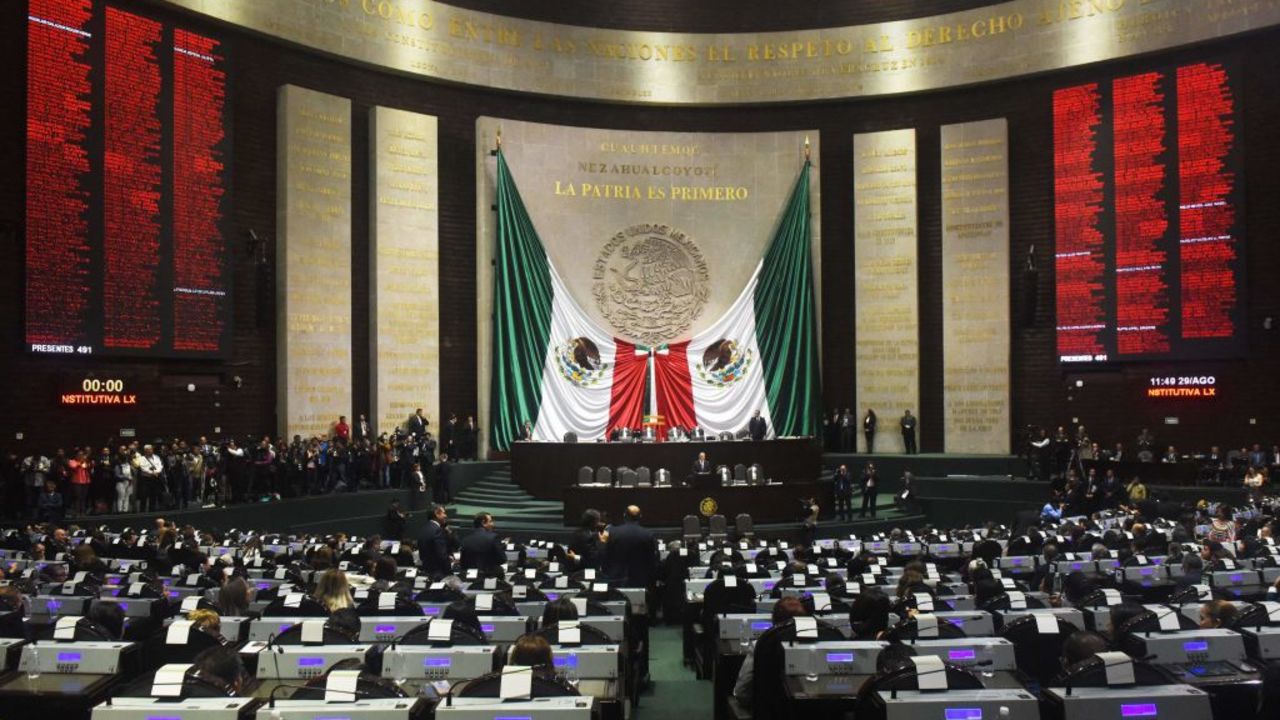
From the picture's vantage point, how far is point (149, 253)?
68.6 feet

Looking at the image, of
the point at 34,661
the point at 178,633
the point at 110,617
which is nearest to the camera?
the point at 34,661

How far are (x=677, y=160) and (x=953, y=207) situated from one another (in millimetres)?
7373

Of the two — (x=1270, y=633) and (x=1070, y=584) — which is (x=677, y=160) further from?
(x=1270, y=633)

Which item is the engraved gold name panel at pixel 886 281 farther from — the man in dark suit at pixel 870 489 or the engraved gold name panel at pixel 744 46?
the man in dark suit at pixel 870 489

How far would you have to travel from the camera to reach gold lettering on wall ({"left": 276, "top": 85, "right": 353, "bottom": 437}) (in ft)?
77.7

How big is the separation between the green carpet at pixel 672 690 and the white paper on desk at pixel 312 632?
289cm

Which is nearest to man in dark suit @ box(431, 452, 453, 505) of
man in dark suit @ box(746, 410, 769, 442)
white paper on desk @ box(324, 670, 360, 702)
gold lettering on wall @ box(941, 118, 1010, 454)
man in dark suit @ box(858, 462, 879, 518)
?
man in dark suit @ box(746, 410, 769, 442)

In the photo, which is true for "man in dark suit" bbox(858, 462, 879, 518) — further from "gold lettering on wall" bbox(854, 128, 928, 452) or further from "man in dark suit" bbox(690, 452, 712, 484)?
"gold lettering on wall" bbox(854, 128, 928, 452)

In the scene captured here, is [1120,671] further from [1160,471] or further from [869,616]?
[1160,471]

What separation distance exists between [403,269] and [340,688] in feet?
70.6

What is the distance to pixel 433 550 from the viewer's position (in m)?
12.1

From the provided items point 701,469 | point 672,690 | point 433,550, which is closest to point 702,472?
point 701,469

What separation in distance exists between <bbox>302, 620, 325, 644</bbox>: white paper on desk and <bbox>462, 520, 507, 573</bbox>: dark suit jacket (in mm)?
4993

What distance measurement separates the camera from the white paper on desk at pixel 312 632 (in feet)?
22.1
